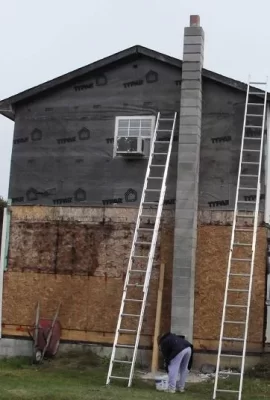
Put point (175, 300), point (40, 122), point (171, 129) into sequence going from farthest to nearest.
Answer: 1. point (40, 122)
2. point (171, 129)
3. point (175, 300)

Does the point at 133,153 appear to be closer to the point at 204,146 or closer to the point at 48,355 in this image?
the point at 204,146

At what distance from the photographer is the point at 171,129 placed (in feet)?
46.3

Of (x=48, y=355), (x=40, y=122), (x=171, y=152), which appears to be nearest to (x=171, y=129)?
(x=171, y=152)

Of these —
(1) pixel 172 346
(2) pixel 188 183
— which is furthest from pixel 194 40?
(1) pixel 172 346

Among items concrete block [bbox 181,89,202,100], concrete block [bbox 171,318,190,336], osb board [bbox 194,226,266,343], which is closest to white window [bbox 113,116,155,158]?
concrete block [bbox 181,89,202,100]

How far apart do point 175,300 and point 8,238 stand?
4.33 m

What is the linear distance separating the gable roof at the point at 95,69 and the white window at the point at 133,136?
53.7 inches

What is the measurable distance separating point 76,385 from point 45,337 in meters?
2.86

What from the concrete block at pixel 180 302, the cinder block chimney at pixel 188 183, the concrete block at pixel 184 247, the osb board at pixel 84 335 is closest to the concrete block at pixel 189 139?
the cinder block chimney at pixel 188 183

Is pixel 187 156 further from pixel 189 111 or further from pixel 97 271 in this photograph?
pixel 97 271

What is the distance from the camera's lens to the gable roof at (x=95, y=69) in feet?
45.3

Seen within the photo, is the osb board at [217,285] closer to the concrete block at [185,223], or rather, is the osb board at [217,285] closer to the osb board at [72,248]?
the concrete block at [185,223]

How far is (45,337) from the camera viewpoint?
45.1 feet

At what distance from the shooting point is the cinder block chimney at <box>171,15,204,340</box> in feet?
43.2
